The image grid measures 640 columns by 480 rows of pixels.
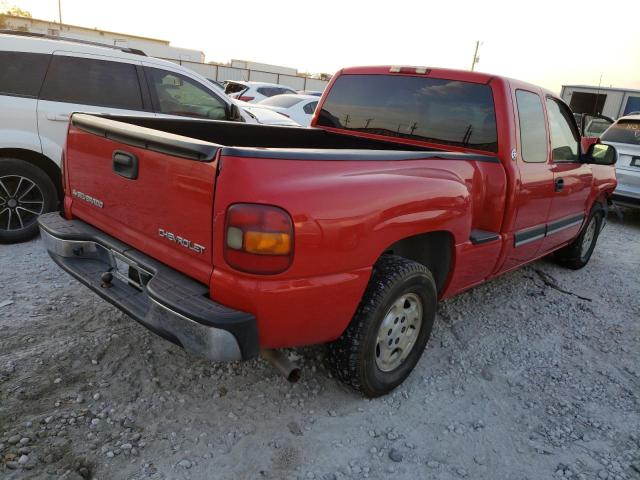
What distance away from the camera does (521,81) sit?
3746 millimetres

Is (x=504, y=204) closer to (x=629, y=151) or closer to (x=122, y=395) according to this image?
(x=122, y=395)

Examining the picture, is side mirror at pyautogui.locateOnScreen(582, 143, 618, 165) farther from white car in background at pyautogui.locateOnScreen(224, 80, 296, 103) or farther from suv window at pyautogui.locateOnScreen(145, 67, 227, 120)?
white car in background at pyautogui.locateOnScreen(224, 80, 296, 103)

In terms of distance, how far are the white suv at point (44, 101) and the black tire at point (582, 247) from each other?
15.7ft

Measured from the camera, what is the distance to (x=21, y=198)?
4.71 metres

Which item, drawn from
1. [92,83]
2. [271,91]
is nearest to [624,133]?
[92,83]

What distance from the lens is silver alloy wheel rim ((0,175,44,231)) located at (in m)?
4.64

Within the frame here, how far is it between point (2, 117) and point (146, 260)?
10.4ft

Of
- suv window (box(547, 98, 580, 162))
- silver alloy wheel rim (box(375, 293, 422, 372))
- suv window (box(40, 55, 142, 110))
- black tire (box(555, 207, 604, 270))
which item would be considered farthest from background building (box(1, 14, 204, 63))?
silver alloy wheel rim (box(375, 293, 422, 372))

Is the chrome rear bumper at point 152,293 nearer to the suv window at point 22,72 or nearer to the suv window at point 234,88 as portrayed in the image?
the suv window at point 22,72

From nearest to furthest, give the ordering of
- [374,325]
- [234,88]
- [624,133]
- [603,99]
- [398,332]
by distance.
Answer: [374,325] < [398,332] < [624,133] < [234,88] < [603,99]

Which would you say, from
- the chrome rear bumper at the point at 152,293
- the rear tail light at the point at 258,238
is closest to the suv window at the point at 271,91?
the chrome rear bumper at the point at 152,293

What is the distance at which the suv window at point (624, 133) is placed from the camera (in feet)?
27.3

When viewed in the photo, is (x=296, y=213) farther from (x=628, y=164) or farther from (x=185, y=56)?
(x=185, y=56)

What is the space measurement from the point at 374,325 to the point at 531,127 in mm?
2218
